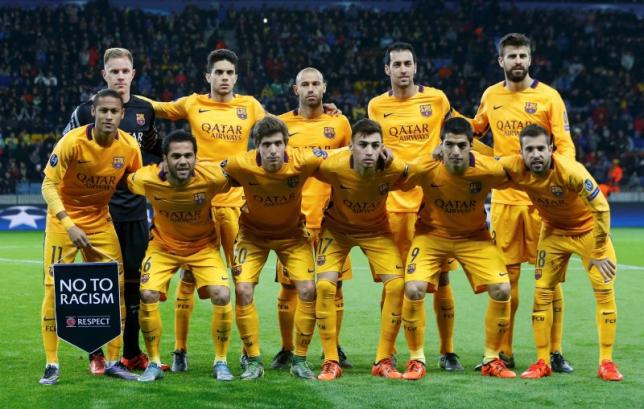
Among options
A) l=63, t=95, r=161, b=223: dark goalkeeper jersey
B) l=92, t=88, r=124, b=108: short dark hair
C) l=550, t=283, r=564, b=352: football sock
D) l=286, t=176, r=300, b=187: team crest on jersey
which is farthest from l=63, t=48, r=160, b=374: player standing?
l=550, t=283, r=564, b=352: football sock

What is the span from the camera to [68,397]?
6.24m

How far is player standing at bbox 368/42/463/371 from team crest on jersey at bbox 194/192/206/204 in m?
1.57

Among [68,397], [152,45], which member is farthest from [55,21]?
[68,397]

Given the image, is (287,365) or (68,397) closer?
(68,397)

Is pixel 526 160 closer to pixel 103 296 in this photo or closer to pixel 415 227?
pixel 415 227

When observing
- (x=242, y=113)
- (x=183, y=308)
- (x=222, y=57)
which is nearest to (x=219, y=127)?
(x=242, y=113)

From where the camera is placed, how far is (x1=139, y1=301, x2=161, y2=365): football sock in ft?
22.6

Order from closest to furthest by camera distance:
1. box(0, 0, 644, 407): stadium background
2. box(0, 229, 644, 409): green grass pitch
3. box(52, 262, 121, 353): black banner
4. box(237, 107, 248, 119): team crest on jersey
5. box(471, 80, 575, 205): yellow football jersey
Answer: box(0, 229, 644, 409): green grass pitch, box(52, 262, 121, 353): black banner, box(471, 80, 575, 205): yellow football jersey, box(237, 107, 248, 119): team crest on jersey, box(0, 0, 644, 407): stadium background

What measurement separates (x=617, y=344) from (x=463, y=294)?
367 centimetres

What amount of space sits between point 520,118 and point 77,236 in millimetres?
3457

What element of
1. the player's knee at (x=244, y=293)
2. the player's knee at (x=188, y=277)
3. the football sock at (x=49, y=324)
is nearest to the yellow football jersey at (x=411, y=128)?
the player's knee at (x=244, y=293)

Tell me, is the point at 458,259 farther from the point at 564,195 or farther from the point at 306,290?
the point at 306,290

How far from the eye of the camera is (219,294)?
6.92m

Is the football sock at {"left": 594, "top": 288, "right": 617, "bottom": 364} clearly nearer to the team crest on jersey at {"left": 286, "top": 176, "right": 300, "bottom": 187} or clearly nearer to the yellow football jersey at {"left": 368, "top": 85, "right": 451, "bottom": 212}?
the yellow football jersey at {"left": 368, "top": 85, "right": 451, "bottom": 212}
